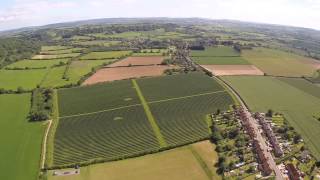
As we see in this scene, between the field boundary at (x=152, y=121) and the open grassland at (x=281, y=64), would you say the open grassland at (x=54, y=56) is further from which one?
the open grassland at (x=281, y=64)

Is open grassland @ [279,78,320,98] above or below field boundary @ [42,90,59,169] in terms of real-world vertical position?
below

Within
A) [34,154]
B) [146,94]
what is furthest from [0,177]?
[146,94]

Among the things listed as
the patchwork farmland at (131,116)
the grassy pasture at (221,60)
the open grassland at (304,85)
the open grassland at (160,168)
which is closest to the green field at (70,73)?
the patchwork farmland at (131,116)

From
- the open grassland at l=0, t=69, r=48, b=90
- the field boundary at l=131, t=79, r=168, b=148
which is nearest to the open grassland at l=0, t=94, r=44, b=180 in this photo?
the open grassland at l=0, t=69, r=48, b=90

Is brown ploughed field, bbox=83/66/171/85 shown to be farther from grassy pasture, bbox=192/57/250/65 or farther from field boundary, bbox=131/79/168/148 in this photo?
grassy pasture, bbox=192/57/250/65

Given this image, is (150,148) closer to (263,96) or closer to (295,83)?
(263,96)

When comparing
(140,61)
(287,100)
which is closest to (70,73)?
(140,61)

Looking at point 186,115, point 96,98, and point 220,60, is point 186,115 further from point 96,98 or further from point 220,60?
point 220,60
